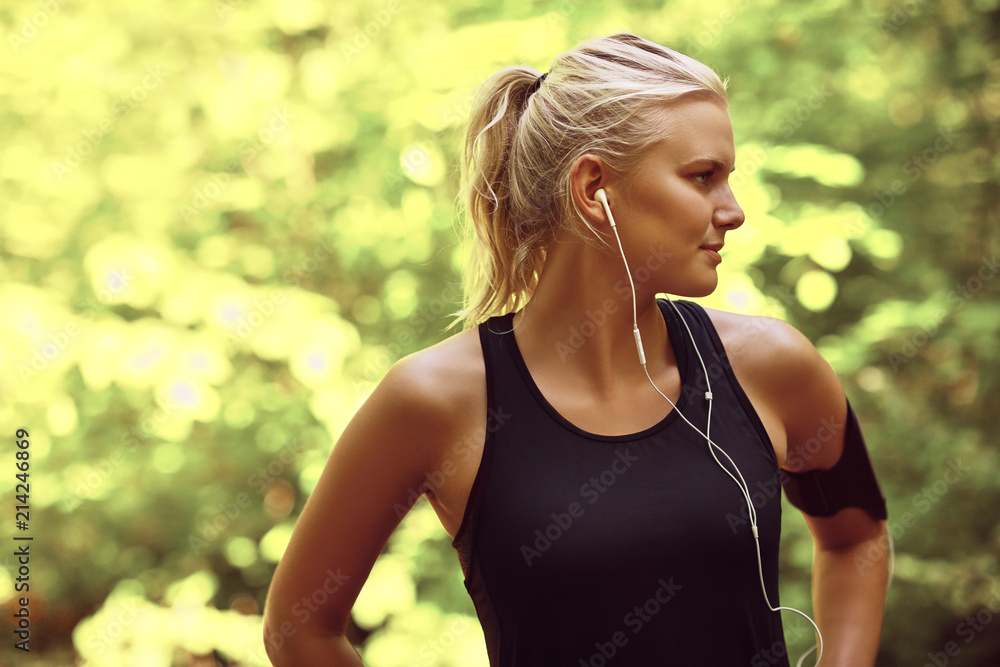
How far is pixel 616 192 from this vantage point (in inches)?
50.3

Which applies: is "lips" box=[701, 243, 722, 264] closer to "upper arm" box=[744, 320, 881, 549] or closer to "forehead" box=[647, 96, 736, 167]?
"forehead" box=[647, 96, 736, 167]

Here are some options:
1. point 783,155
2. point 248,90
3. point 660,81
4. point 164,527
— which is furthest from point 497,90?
point 164,527

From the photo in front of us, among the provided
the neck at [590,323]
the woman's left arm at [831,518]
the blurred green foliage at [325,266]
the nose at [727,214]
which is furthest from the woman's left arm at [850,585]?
the blurred green foliage at [325,266]

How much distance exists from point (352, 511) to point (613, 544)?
0.39 metres

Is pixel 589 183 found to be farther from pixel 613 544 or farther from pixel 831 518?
pixel 831 518

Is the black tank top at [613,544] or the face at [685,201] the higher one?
the face at [685,201]

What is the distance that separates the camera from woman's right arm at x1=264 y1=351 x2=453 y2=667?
4.12ft

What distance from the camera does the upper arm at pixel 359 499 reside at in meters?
1.25

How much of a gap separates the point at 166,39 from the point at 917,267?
8.32 ft

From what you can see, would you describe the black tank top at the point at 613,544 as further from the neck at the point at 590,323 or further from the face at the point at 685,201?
the face at the point at 685,201

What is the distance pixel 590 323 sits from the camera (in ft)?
4.41

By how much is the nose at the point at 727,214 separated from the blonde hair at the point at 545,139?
138mm

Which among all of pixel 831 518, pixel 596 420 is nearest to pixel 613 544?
pixel 596 420

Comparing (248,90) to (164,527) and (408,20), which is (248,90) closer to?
(408,20)
